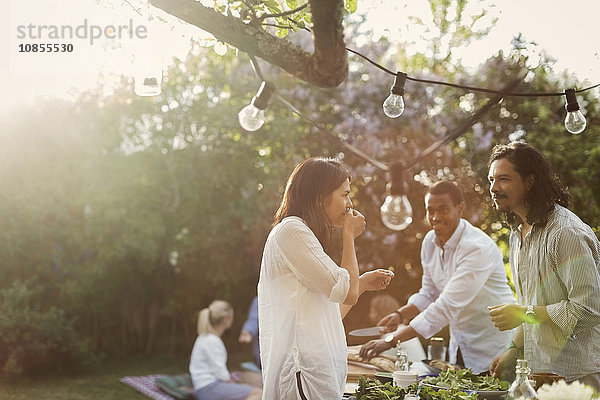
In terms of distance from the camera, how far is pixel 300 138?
799 cm

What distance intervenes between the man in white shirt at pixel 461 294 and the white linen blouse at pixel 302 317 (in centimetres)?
104

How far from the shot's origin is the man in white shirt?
304cm

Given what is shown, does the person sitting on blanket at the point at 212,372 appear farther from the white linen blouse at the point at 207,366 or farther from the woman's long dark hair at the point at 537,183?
the woman's long dark hair at the point at 537,183

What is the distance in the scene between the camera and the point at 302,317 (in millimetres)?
1863

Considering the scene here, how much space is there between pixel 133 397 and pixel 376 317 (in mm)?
3481

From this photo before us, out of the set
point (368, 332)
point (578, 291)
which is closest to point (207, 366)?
point (368, 332)

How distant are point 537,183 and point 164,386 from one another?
18.2 feet

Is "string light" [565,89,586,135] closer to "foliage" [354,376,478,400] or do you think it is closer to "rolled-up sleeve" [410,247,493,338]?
"rolled-up sleeve" [410,247,493,338]

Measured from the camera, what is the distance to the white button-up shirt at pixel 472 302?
3043 mm

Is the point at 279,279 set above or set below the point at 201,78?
below

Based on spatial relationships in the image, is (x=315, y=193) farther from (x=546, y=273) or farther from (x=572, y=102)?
(x=572, y=102)

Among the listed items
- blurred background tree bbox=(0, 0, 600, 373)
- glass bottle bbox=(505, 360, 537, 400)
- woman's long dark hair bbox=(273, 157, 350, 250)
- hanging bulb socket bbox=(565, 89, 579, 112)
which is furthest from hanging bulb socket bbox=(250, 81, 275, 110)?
blurred background tree bbox=(0, 0, 600, 373)

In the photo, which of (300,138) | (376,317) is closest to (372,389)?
(376,317)

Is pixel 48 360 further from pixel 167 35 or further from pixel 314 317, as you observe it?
pixel 314 317
